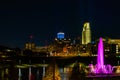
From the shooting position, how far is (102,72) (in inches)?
1738

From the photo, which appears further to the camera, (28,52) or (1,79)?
(28,52)

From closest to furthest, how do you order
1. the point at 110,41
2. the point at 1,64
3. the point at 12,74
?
the point at 12,74 < the point at 1,64 < the point at 110,41

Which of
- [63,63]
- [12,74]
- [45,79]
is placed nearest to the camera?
[12,74]

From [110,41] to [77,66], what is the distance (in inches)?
4093

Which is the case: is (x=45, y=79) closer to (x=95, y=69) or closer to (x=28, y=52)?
(x=95, y=69)

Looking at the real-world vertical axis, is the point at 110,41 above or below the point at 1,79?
above

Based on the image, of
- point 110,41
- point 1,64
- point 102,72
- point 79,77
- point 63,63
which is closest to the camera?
point 79,77

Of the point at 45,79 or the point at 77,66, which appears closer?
the point at 45,79

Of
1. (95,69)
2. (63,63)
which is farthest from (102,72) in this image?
(63,63)

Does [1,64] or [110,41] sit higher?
[110,41]

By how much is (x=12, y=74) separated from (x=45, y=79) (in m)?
2.22

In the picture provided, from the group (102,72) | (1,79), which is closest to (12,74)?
(1,79)

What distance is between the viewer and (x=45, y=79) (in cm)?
2328

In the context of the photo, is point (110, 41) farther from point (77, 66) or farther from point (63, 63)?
point (77, 66)
